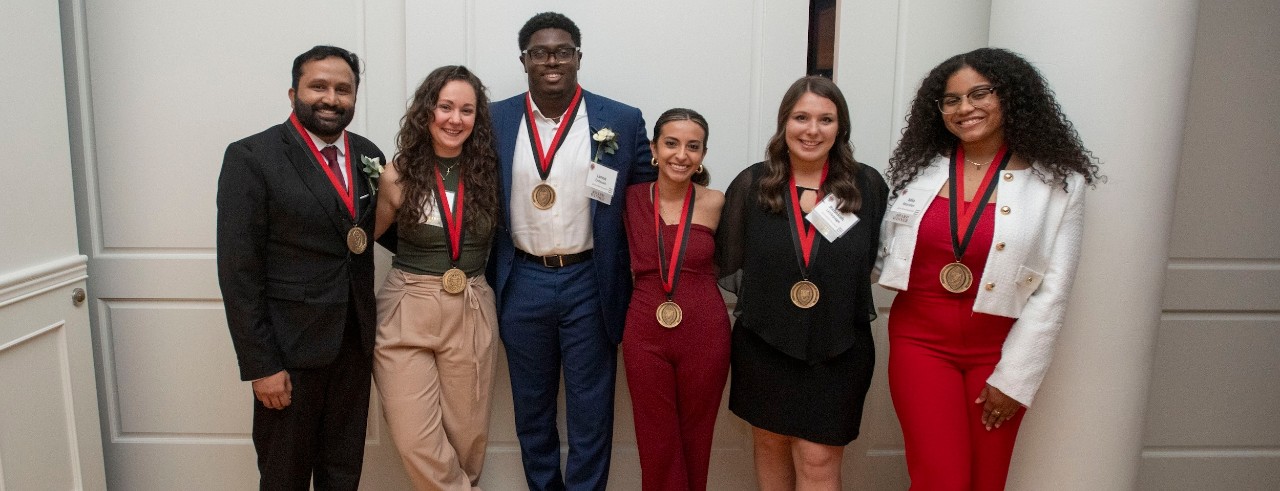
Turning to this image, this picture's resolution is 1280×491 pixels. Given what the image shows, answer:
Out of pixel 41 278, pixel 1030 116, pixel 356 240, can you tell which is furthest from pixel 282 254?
pixel 1030 116

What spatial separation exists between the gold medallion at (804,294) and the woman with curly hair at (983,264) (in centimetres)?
22

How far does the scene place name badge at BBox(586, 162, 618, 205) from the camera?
255 cm

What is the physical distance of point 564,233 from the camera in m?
2.58

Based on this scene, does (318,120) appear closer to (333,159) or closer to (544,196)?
(333,159)

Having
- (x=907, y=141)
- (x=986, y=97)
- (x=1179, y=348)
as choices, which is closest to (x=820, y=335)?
(x=907, y=141)

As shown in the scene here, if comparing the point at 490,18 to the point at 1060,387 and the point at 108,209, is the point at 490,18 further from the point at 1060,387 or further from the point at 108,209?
the point at 1060,387

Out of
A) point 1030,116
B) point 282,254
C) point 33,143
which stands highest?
point 1030,116

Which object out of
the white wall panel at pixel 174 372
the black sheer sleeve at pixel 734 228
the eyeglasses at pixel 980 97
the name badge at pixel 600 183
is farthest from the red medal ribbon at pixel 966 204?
the white wall panel at pixel 174 372

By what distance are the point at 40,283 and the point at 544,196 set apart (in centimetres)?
176

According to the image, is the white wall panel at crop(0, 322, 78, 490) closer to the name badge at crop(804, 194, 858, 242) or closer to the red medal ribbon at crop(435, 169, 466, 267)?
the red medal ribbon at crop(435, 169, 466, 267)

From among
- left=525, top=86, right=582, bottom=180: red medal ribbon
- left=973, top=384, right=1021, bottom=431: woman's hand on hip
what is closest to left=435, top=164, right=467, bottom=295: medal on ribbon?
Result: left=525, top=86, right=582, bottom=180: red medal ribbon

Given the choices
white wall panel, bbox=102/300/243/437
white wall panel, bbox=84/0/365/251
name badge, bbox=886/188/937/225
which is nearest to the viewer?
name badge, bbox=886/188/937/225

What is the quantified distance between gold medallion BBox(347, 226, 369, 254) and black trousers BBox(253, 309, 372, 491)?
0.81ft

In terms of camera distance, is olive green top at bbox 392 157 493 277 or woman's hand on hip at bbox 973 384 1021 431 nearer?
woman's hand on hip at bbox 973 384 1021 431
